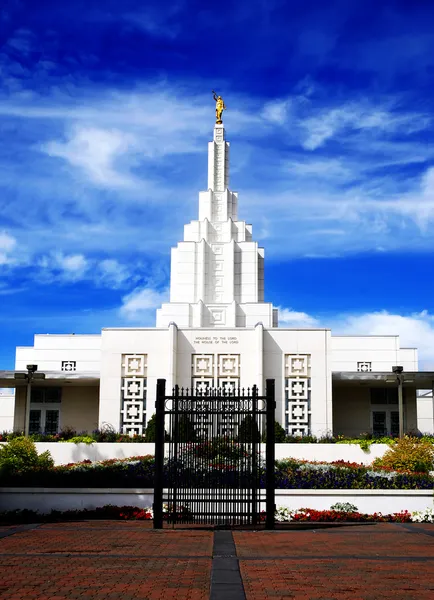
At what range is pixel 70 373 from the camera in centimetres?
3906

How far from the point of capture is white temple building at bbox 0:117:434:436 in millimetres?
35688

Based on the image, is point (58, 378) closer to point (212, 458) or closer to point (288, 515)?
point (288, 515)

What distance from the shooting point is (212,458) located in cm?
1683

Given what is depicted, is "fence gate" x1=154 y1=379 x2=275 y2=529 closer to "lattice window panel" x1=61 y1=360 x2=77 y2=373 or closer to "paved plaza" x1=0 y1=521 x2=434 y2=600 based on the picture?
"paved plaza" x1=0 y1=521 x2=434 y2=600

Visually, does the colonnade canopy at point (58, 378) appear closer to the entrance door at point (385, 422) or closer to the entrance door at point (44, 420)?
the entrance door at point (44, 420)

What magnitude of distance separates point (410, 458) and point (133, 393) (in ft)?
53.1

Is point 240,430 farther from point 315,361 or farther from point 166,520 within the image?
point 315,361

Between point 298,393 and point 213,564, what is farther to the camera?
point 298,393

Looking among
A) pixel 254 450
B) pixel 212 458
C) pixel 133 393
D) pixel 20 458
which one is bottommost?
pixel 20 458

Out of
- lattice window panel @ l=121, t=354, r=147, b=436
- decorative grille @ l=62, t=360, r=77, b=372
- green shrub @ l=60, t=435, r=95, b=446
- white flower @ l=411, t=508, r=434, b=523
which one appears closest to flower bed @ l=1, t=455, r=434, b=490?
white flower @ l=411, t=508, r=434, b=523

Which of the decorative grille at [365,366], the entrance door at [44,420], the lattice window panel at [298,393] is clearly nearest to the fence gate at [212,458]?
the lattice window panel at [298,393]

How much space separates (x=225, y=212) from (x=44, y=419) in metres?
19.1

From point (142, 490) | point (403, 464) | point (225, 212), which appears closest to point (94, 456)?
point (142, 490)

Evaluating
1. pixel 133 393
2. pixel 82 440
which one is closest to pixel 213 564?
pixel 82 440
